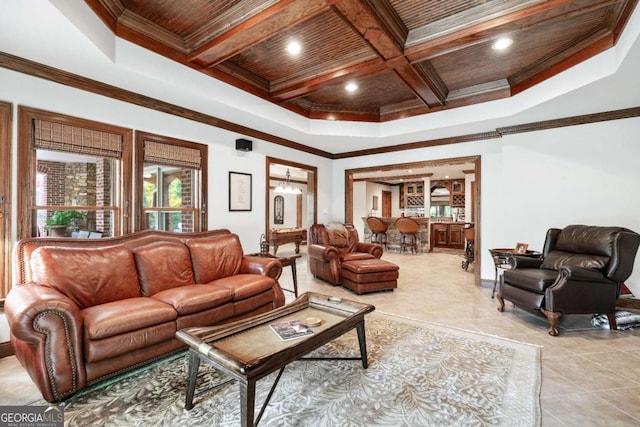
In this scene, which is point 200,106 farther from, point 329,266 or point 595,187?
point 595,187

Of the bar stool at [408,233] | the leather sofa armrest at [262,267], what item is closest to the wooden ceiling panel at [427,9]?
the leather sofa armrest at [262,267]

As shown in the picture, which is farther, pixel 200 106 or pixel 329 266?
pixel 329 266

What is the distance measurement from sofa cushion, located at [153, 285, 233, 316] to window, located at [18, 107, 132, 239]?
44.7 inches

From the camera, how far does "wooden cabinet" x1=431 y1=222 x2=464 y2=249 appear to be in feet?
29.3

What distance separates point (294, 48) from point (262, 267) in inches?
95.0

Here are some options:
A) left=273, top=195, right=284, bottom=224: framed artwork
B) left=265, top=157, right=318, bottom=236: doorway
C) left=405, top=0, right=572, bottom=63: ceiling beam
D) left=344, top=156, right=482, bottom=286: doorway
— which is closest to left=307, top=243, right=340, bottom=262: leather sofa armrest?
left=344, top=156, right=482, bottom=286: doorway

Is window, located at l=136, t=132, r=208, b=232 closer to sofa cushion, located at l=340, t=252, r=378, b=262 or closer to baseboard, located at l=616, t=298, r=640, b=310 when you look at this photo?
sofa cushion, located at l=340, t=252, r=378, b=262

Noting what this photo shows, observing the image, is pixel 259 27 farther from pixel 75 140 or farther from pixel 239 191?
pixel 239 191

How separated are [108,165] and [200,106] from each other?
4.05 feet

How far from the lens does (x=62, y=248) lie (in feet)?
7.86

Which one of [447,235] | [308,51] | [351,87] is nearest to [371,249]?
[351,87]

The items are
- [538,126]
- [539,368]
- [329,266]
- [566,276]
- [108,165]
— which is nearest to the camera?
[539,368]

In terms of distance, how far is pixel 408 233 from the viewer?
864cm

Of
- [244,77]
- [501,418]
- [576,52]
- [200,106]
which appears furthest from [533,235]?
[200,106]
